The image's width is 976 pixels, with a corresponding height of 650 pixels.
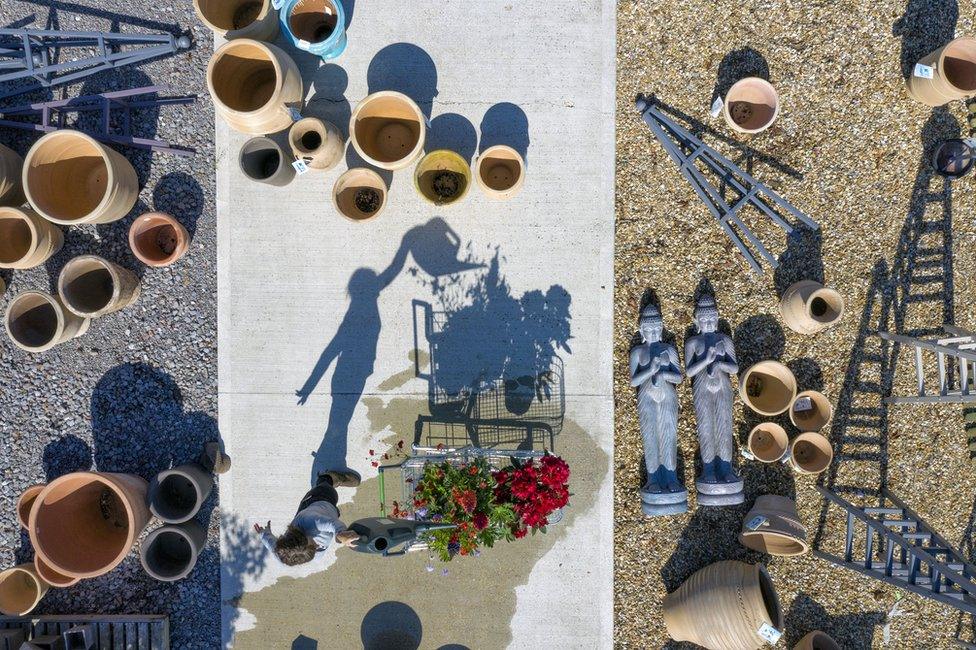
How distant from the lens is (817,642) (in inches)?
180

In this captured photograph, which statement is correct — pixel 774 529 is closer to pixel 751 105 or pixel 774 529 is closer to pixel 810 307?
pixel 810 307

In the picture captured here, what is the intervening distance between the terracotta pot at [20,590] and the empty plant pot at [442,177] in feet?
15.0

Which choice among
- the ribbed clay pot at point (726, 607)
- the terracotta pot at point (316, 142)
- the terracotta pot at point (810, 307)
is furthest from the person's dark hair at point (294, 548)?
the terracotta pot at point (810, 307)

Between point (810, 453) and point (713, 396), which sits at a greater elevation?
point (713, 396)

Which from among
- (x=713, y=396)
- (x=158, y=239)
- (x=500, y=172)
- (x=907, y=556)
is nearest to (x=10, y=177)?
(x=158, y=239)

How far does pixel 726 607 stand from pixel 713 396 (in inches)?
65.8

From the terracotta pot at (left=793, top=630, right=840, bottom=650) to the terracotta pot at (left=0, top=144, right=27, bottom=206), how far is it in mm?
7530

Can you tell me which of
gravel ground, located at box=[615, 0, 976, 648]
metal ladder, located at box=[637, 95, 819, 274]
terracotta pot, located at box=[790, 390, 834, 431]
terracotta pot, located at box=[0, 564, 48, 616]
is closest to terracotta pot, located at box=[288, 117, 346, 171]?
gravel ground, located at box=[615, 0, 976, 648]

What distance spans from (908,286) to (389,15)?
5.17m

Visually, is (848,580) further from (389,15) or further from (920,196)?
(389,15)

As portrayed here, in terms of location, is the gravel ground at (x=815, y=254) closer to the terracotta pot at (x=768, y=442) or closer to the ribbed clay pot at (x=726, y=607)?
the terracotta pot at (x=768, y=442)

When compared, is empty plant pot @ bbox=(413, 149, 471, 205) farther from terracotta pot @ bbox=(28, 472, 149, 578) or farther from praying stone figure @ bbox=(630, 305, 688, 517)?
terracotta pot @ bbox=(28, 472, 149, 578)

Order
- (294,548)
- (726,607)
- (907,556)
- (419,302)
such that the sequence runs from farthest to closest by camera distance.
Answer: (419,302) → (907,556) → (726,607) → (294,548)

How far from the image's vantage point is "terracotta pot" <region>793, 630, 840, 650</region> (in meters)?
4.46
